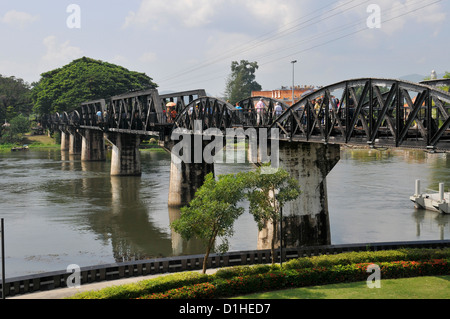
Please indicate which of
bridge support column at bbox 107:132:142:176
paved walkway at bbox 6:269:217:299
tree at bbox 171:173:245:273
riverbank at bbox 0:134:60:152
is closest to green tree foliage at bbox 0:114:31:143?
riverbank at bbox 0:134:60:152

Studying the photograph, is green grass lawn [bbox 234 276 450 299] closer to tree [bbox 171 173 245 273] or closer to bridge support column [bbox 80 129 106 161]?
tree [bbox 171 173 245 273]

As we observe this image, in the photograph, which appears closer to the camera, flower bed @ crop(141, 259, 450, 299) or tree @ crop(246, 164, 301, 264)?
flower bed @ crop(141, 259, 450, 299)

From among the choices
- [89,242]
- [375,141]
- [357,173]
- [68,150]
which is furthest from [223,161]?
[375,141]

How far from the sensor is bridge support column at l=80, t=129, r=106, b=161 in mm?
101562

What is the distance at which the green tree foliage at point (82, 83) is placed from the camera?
121312 millimetres

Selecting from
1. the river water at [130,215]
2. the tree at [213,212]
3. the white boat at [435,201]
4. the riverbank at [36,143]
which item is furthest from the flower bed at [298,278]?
the riverbank at [36,143]

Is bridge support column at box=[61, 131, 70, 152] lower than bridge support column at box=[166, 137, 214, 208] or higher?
higher

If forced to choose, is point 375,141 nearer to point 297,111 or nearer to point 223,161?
point 297,111

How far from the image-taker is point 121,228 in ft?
143

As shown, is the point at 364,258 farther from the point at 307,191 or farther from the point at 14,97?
the point at 14,97

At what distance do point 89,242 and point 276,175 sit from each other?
734 inches

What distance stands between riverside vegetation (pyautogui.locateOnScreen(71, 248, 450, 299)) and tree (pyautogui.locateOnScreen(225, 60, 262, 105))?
525ft

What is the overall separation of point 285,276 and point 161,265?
7.19 meters
